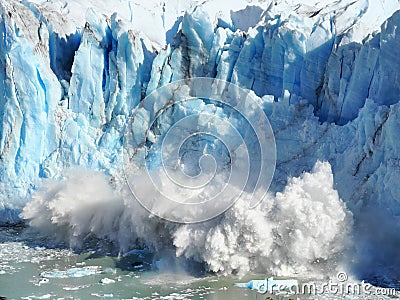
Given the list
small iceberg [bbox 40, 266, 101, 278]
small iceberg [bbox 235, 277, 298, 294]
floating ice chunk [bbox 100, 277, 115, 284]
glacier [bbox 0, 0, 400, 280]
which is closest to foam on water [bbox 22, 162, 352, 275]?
glacier [bbox 0, 0, 400, 280]

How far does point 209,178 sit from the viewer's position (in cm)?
1172

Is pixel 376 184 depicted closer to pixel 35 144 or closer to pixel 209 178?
pixel 209 178

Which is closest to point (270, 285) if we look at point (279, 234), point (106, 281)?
point (279, 234)

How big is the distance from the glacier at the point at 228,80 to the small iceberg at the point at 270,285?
599mm

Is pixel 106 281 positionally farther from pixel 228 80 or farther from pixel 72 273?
pixel 228 80

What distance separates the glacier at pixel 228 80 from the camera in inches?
412

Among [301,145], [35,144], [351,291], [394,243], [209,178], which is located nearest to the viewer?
[351,291]

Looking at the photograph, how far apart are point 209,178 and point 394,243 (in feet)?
11.5

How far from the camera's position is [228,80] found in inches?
565

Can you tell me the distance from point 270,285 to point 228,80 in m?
6.01

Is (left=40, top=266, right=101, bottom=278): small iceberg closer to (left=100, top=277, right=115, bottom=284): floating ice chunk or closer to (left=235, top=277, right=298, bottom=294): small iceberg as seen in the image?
(left=100, top=277, right=115, bottom=284): floating ice chunk

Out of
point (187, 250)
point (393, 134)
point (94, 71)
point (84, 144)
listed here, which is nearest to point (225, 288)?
point (187, 250)

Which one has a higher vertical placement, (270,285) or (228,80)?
(228,80)

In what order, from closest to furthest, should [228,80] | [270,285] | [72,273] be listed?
1. [270,285]
2. [72,273]
3. [228,80]
